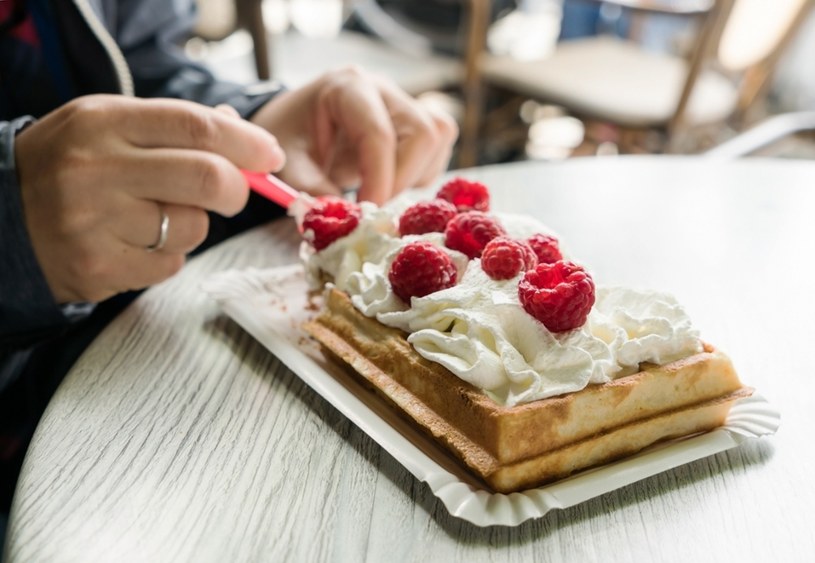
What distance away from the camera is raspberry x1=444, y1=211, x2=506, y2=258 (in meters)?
0.80

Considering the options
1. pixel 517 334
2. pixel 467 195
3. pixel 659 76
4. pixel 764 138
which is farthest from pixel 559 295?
pixel 659 76

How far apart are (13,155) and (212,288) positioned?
24 cm

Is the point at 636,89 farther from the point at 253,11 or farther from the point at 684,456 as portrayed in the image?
the point at 684,456

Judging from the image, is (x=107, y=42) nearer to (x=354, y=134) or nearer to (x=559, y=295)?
(x=354, y=134)

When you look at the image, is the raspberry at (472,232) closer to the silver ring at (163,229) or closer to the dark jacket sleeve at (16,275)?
the silver ring at (163,229)

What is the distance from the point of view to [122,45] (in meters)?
1.32

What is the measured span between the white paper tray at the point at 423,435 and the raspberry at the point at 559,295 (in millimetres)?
122

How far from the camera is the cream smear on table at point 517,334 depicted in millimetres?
654

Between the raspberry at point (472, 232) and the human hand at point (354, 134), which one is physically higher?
the raspberry at point (472, 232)

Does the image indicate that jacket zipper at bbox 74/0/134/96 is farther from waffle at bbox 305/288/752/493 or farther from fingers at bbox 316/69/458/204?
waffle at bbox 305/288/752/493

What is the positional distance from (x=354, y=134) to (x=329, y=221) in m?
0.23

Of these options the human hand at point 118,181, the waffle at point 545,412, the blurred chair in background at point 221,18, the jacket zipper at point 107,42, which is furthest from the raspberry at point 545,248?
the blurred chair in background at point 221,18

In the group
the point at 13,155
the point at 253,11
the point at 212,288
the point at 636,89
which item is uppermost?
the point at 13,155

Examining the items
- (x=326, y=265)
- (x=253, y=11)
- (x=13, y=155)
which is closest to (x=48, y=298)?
(x=13, y=155)
